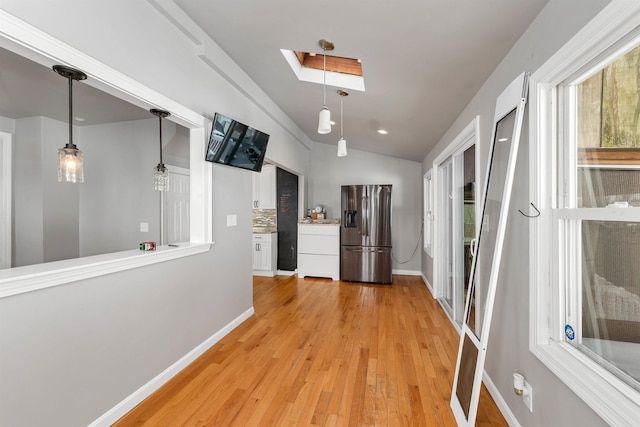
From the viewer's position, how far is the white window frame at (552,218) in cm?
106

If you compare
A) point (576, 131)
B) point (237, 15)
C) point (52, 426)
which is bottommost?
point (52, 426)

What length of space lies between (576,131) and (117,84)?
235cm

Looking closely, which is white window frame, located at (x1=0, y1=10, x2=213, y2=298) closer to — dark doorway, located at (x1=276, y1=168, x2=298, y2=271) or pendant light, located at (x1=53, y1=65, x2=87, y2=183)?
pendant light, located at (x1=53, y1=65, x2=87, y2=183)

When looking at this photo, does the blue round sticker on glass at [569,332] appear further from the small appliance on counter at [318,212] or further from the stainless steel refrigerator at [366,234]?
the small appliance on counter at [318,212]

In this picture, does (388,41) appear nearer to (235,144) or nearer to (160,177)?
(235,144)

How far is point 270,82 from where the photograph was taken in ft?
10.6

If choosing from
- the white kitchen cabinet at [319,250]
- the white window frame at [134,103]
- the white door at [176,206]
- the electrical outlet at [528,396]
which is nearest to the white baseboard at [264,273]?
the white kitchen cabinet at [319,250]

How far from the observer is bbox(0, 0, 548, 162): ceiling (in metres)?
1.64

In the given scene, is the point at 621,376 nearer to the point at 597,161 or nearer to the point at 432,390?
the point at 597,161

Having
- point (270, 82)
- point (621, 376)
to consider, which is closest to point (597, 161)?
point (621, 376)

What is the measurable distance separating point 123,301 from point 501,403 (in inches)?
95.4

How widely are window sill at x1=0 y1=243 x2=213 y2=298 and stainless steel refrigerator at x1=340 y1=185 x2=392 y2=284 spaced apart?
136 inches

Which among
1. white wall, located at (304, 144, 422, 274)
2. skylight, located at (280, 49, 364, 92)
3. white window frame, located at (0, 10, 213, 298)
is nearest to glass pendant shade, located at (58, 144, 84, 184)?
white window frame, located at (0, 10, 213, 298)

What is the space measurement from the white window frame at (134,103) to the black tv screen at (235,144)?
10cm
